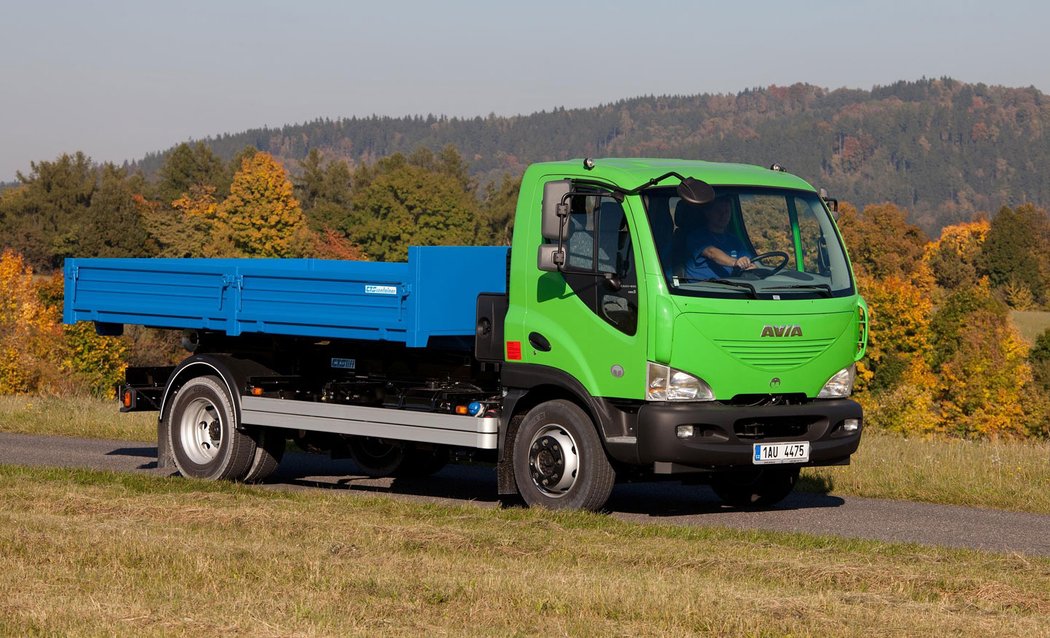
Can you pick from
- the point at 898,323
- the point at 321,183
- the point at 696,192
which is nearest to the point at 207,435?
the point at 696,192

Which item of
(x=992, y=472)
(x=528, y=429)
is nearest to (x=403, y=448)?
(x=528, y=429)

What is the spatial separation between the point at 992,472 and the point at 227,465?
21.9 ft

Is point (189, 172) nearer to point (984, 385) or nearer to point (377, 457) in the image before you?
point (984, 385)

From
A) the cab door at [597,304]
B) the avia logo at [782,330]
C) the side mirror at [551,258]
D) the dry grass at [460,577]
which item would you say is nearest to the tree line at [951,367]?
the avia logo at [782,330]

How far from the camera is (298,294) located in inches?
508

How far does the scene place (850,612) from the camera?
7418 millimetres

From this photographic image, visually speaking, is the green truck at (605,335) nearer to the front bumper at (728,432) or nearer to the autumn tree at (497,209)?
the front bumper at (728,432)

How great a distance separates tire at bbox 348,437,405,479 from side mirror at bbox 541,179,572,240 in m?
3.81

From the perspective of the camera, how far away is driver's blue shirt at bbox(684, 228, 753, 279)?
432 inches

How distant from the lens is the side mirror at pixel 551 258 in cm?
1104

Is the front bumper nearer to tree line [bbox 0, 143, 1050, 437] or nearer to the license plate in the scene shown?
the license plate

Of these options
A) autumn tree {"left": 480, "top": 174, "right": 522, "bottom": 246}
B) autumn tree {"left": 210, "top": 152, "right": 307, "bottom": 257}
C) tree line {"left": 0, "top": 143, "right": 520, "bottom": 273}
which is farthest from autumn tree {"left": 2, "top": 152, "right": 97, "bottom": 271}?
autumn tree {"left": 480, "top": 174, "right": 522, "bottom": 246}

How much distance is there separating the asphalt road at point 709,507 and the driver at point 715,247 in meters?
1.82

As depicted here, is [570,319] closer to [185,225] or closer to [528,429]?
[528,429]
